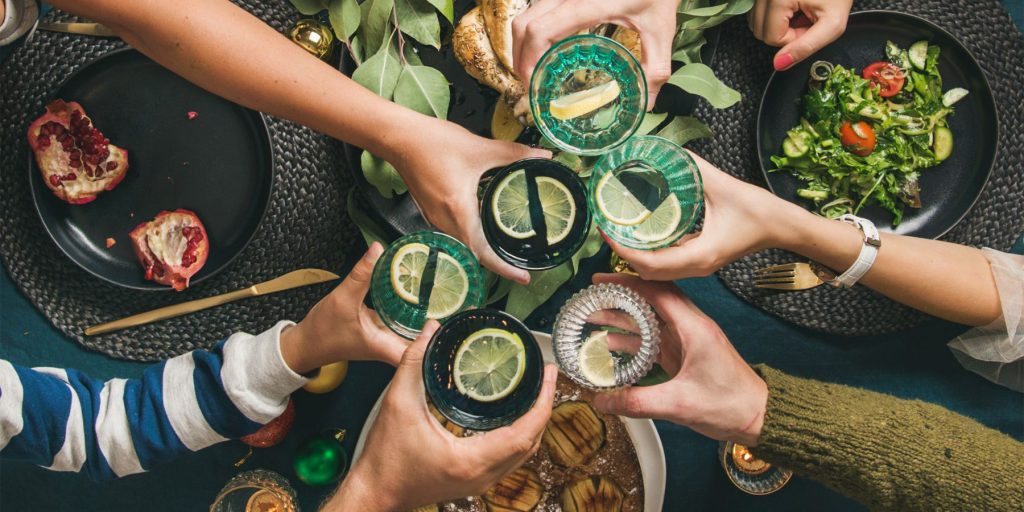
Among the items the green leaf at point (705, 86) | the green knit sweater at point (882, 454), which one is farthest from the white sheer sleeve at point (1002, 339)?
the green leaf at point (705, 86)

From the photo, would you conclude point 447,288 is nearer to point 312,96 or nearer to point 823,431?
point 312,96

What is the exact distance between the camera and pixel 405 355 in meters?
1.11

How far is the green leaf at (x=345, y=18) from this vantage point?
4.46 feet

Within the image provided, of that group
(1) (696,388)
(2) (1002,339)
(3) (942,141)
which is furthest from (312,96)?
(2) (1002,339)

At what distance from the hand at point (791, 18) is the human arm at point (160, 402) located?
1017mm

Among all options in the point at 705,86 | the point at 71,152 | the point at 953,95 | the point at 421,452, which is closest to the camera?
the point at 421,452

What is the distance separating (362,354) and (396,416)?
8.0 inches

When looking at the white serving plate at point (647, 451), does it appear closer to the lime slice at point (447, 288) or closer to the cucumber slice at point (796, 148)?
the lime slice at point (447, 288)

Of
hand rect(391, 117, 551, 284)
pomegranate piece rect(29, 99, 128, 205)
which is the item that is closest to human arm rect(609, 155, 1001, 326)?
hand rect(391, 117, 551, 284)

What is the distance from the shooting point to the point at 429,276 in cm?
121

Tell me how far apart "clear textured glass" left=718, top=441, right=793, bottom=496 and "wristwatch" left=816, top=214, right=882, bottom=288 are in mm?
458

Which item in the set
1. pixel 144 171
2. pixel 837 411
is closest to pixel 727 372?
pixel 837 411

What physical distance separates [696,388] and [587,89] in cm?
55

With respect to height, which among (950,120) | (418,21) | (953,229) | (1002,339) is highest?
(418,21)
